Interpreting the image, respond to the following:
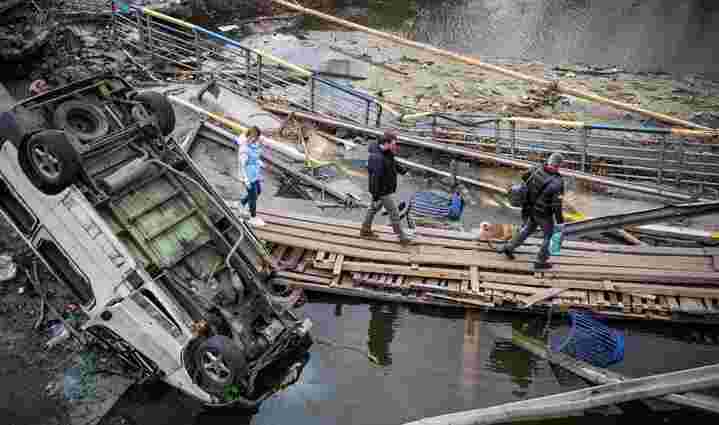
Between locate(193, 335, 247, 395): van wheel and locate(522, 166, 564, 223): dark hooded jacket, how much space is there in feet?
13.5

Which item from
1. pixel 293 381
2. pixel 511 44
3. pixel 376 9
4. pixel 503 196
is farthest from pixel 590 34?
pixel 293 381

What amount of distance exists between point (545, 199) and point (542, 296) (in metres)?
1.35

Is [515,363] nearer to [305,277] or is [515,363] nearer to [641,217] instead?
[641,217]

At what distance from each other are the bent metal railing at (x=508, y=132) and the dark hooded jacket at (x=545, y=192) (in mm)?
2787

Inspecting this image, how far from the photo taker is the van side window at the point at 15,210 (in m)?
6.52

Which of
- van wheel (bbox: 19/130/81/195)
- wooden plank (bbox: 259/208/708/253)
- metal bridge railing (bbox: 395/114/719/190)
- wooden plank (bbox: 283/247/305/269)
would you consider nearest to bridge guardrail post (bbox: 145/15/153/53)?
metal bridge railing (bbox: 395/114/719/190)

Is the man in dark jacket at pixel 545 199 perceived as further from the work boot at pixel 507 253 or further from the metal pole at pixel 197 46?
the metal pole at pixel 197 46

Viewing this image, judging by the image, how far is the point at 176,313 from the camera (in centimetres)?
611

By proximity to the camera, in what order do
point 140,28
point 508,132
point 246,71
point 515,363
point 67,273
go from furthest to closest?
point 140,28 → point 246,71 → point 508,132 → point 515,363 → point 67,273

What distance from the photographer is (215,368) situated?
19.9 feet

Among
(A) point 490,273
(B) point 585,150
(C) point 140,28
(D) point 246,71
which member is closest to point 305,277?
(A) point 490,273

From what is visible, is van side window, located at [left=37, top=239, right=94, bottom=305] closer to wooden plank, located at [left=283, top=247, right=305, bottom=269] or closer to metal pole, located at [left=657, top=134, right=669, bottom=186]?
wooden plank, located at [left=283, top=247, right=305, bottom=269]

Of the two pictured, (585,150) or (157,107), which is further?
(585,150)

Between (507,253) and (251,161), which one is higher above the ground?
(251,161)
